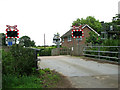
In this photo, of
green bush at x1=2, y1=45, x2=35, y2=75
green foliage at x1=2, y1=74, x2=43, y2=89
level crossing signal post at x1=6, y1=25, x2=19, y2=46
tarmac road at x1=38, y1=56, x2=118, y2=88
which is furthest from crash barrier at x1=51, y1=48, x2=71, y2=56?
green foliage at x1=2, y1=74, x2=43, y2=89

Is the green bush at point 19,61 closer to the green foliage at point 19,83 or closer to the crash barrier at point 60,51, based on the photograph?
the green foliage at point 19,83

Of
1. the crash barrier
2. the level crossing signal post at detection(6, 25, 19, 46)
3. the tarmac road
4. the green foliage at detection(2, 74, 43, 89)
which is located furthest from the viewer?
the crash barrier

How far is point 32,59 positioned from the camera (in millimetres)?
6012

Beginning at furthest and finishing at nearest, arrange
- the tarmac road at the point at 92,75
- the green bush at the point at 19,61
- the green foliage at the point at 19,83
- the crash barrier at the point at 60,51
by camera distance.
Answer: the crash barrier at the point at 60,51, the green bush at the point at 19,61, the tarmac road at the point at 92,75, the green foliage at the point at 19,83

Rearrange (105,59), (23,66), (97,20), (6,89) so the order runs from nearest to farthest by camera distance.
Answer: (6,89)
(23,66)
(105,59)
(97,20)

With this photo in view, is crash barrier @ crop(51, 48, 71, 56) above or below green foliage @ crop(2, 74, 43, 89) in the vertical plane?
above

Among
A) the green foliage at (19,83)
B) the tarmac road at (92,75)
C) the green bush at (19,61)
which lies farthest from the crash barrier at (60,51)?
the green foliage at (19,83)

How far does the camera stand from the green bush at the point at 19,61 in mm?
5523

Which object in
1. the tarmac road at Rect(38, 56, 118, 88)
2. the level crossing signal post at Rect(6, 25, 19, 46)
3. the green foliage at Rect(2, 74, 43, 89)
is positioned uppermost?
the level crossing signal post at Rect(6, 25, 19, 46)

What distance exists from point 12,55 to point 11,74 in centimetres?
94

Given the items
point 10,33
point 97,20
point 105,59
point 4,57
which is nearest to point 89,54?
point 105,59

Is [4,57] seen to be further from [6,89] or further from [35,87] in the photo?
[35,87]

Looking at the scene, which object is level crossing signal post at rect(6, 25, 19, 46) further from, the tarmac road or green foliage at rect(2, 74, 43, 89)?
green foliage at rect(2, 74, 43, 89)

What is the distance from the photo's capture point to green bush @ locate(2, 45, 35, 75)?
5523 millimetres
